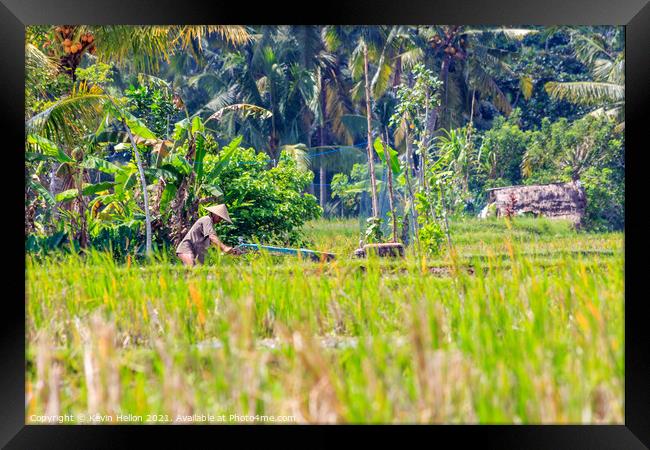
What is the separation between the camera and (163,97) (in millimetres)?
7938

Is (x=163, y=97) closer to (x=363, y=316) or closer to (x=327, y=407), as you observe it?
(x=363, y=316)

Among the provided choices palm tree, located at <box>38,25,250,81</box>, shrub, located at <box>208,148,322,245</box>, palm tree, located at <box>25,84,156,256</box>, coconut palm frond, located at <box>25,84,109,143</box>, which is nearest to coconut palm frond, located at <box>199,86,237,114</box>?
shrub, located at <box>208,148,322,245</box>

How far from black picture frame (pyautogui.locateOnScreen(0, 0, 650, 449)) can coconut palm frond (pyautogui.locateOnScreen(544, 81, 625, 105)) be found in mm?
8669

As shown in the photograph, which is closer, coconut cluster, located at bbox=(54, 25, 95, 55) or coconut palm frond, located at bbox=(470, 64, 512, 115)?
coconut cluster, located at bbox=(54, 25, 95, 55)

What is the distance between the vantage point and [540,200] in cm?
941

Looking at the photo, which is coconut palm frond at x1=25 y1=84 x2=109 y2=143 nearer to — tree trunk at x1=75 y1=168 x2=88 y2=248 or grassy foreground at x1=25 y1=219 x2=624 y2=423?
tree trunk at x1=75 y1=168 x2=88 y2=248

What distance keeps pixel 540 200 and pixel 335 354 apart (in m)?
7.63

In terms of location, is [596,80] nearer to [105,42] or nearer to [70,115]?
[105,42]

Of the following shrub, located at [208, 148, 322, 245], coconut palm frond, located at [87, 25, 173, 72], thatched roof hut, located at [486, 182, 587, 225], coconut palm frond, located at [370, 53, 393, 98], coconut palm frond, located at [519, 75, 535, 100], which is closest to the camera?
coconut palm frond, located at [87, 25, 173, 72]

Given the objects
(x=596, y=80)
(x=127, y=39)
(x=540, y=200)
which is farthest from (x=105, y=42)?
(x=596, y=80)

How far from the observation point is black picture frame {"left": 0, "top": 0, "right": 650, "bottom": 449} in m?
2.36
